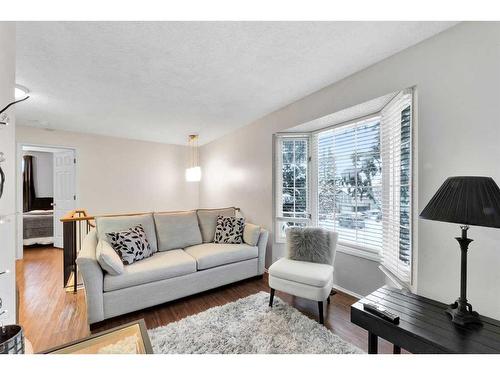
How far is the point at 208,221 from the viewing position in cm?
338

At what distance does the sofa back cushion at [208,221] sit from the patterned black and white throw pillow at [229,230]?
10cm

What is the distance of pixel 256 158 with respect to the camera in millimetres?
3609

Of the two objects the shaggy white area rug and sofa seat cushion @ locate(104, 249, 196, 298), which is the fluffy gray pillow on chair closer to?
the shaggy white area rug

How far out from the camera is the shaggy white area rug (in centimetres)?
163

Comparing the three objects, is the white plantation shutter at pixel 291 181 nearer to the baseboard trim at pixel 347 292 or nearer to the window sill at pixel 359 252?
the window sill at pixel 359 252

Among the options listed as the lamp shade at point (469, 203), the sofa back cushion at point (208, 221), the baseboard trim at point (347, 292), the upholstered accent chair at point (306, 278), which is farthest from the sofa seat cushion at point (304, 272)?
the sofa back cushion at point (208, 221)

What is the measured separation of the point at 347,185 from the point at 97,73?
2.95m

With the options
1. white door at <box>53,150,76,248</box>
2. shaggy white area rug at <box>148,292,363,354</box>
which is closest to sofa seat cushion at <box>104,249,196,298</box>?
shaggy white area rug at <box>148,292,363,354</box>

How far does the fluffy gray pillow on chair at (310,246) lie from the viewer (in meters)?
2.37

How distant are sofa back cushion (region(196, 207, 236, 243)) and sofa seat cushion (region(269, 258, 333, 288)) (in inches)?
53.0

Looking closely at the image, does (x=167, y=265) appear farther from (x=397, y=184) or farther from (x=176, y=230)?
(x=397, y=184)

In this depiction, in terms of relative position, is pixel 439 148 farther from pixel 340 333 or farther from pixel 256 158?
pixel 256 158
